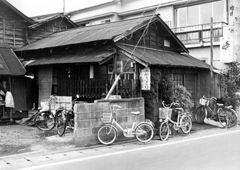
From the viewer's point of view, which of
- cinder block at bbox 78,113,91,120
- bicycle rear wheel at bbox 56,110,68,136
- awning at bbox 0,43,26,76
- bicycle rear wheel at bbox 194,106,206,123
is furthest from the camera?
bicycle rear wheel at bbox 194,106,206,123

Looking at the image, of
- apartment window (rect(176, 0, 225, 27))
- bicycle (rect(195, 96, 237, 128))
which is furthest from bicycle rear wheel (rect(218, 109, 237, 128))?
apartment window (rect(176, 0, 225, 27))

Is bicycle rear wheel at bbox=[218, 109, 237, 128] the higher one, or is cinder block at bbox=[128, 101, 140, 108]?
cinder block at bbox=[128, 101, 140, 108]

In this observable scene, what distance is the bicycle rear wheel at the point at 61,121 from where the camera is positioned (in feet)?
37.9

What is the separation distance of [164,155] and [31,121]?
8.52 meters

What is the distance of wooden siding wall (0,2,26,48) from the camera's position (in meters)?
17.9

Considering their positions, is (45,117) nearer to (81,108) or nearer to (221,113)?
(81,108)

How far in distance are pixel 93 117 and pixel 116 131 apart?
3.25 ft

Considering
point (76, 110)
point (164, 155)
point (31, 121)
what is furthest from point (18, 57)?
point (164, 155)

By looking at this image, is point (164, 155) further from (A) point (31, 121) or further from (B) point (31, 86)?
(B) point (31, 86)

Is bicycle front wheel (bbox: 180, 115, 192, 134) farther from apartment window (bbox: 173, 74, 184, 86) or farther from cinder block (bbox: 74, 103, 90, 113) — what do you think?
cinder block (bbox: 74, 103, 90, 113)

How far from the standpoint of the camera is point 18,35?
1905 cm

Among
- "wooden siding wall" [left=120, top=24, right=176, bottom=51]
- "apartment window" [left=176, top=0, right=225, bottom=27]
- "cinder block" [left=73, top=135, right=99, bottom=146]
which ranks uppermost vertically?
"apartment window" [left=176, top=0, right=225, bottom=27]

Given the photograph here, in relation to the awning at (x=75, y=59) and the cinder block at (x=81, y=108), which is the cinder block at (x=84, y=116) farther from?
the awning at (x=75, y=59)

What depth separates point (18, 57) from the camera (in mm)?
18328
